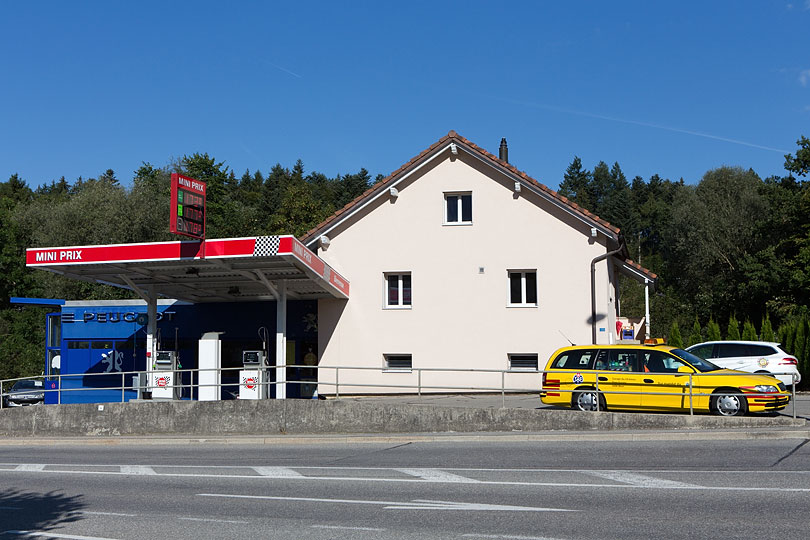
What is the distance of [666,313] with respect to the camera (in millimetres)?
56844

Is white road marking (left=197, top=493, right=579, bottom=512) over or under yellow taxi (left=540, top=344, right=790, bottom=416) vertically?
under

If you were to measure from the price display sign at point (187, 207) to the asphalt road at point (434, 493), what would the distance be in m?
6.34

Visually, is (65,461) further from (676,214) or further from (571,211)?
(676,214)

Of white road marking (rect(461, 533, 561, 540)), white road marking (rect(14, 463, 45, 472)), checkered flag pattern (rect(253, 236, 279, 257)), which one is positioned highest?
checkered flag pattern (rect(253, 236, 279, 257))

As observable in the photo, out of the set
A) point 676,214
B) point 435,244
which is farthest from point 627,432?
point 676,214

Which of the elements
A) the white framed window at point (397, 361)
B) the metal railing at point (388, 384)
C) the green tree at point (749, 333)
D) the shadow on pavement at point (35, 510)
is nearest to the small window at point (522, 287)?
the metal railing at point (388, 384)

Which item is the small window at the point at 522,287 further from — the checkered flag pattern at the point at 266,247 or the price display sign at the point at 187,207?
the price display sign at the point at 187,207

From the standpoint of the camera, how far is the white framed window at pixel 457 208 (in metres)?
25.6

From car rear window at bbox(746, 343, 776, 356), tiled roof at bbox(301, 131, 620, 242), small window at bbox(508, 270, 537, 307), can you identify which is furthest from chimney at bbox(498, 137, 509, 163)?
car rear window at bbox(746, 343, 776, 356)

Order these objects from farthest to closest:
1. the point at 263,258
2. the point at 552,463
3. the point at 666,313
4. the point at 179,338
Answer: the point at 666,313
the point at 179,338
the point at 263,258
the point at 552,463

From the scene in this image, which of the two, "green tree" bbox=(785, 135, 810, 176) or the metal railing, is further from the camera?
"green tree" bbox=(785, 135, 810, 176)

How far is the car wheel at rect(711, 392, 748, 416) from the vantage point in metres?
16.5

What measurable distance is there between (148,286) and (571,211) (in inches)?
515

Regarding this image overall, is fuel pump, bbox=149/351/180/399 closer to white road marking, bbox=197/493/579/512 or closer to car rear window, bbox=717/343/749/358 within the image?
white road marking, bbox=197/493/579/512
